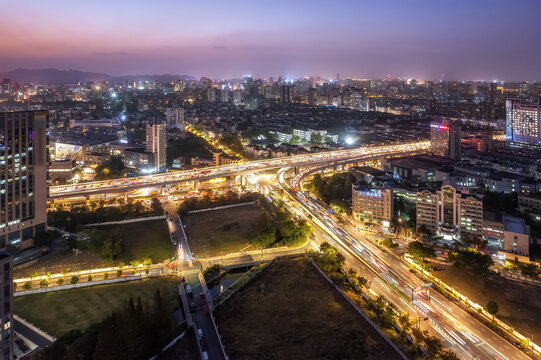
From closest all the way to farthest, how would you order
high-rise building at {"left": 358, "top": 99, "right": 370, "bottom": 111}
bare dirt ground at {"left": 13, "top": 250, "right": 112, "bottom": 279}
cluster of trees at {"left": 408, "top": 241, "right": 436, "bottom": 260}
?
bare dirt ground at {"left": 13, "top": 250, "right": 112, "bottom": 279}, cluster of trees at {"left": 408, "top": 241, "right": 436, "bottom": 260}, high-rise building at {"left": 358, "top": 99, "right": 370, "bottom": 111}

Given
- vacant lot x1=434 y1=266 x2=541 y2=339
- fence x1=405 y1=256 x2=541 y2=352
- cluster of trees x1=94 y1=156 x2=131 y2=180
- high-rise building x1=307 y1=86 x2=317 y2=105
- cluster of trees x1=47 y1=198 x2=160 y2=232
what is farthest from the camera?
high-rise building x1=307 y1=86 x2=317 y2=105

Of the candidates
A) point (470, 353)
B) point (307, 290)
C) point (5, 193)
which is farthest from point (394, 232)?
point (5, 193)

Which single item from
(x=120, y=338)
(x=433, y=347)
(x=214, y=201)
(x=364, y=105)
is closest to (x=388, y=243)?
(x=433, y=347)

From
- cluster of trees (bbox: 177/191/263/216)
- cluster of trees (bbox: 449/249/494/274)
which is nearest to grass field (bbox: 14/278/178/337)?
cluster of trees (bbox: 177/191/263/216)

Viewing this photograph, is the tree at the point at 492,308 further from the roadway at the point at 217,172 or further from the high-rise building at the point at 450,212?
the roadway at the point at 217,172

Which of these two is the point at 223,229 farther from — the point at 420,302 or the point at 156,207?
the point at 420,302

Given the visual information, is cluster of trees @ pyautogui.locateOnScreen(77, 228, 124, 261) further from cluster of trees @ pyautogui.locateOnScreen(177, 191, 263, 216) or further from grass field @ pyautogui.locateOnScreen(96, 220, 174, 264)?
cluster of trees @ pyautogui.locateOnScreen(177, 191, 263, 216)

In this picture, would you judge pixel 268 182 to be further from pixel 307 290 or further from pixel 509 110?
pixel 509 110
